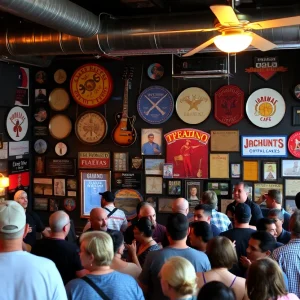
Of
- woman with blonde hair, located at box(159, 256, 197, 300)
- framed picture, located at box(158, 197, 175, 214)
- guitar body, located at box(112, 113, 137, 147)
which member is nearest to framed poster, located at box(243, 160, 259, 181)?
framed picture, located at box(158, 197, 175, 214)

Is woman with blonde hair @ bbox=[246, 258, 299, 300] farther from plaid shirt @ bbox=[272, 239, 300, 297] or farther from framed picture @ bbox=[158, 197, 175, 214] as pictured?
framed picture @ bbox=[158, 197, 175, 214]

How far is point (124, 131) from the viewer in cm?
798

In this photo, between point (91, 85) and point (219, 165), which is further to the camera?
point (91, 85)

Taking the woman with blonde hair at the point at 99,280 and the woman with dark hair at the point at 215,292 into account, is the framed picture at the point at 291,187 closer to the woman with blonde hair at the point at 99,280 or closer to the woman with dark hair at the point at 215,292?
the woman with blonde hair at the point at 99,280

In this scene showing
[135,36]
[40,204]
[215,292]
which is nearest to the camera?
[215,292]

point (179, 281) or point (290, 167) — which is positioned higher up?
point (290, 167)

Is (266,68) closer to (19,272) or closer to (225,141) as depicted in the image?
(225,141)

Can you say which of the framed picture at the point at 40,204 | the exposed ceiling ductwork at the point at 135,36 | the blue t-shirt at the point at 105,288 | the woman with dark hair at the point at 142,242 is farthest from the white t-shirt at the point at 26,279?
the framed picture at the point at 40,204

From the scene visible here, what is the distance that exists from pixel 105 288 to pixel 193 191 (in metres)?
5.08

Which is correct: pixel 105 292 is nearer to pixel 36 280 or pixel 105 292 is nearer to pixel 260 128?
pixel 36 280

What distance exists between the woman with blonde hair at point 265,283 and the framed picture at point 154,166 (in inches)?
210

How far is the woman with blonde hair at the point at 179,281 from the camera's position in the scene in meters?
2.42

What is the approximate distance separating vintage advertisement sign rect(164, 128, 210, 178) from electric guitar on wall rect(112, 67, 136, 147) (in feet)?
2.01

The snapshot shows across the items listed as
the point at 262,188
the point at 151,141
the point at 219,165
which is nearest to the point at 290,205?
the point at 262,188
